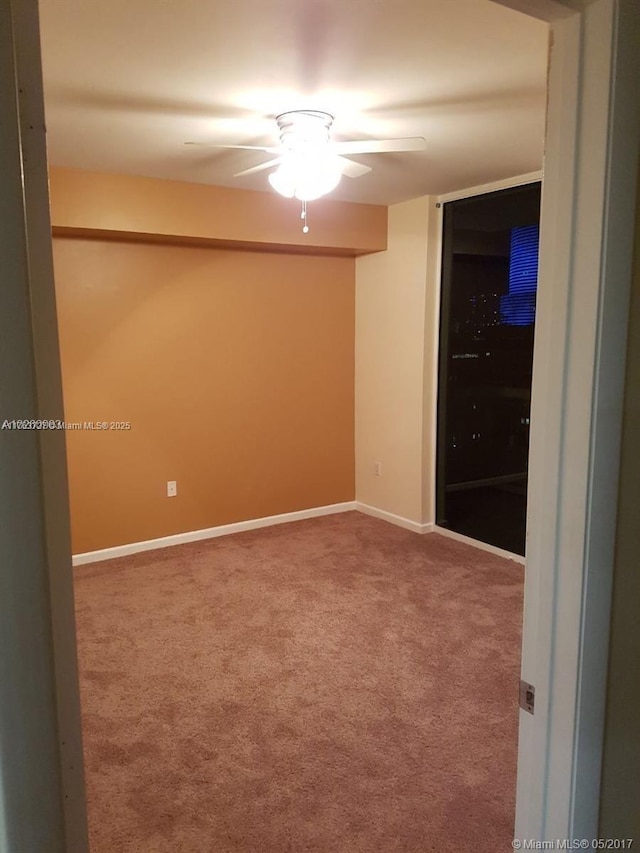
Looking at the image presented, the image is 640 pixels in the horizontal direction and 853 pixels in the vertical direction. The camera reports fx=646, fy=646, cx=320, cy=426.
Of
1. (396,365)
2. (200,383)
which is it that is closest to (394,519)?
(396,365)

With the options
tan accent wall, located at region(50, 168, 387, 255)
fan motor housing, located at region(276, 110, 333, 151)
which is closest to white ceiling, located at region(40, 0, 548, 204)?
fan motor housing, located at region(276, 110, 333, 151)

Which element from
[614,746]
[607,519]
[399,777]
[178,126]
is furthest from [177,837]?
[178,126]

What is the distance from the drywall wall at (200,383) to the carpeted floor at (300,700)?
498 millimetres

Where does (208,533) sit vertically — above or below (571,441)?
below

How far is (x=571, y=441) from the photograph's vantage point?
3.51ft

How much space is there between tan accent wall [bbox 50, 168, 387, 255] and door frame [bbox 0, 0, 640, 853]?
10.8 ft

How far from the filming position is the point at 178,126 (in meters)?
2.86

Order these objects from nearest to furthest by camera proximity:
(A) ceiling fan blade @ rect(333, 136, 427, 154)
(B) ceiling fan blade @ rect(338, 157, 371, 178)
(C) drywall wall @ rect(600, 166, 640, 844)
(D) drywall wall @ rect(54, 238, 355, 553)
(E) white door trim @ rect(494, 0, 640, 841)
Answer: (E) white door trim @ rect(494, 0, 640, 841)
(C) drywall wall @ rect(600, 166, 640, 844)
(A) ceiling fan blade @ rect(333, 136, 427, 154)
(B) ceiling fan blade @ rect(338, 157, 371, 178)
(D) drywall wall @ rect(54, 238, 355, 553)

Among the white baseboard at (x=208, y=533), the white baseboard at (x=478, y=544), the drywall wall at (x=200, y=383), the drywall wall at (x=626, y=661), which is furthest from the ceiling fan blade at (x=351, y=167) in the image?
the white baseboard at (x=208, y=533)

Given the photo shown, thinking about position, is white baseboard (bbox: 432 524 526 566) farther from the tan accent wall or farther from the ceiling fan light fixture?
the ceiling fan light fixture

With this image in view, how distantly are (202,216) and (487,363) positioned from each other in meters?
2.17

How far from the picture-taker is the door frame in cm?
74

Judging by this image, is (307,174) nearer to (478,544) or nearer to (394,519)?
(478,544)

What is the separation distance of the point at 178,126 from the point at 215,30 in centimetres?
100
